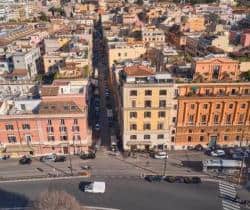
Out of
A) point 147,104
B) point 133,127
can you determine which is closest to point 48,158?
point 133,127

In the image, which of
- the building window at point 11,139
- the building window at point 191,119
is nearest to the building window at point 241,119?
the building window at point 191,119

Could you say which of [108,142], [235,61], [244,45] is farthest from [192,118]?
[244,45]

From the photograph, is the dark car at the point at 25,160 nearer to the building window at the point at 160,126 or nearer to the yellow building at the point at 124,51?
the building window at the point at 160,126

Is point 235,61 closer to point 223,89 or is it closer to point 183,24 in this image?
point 223,89

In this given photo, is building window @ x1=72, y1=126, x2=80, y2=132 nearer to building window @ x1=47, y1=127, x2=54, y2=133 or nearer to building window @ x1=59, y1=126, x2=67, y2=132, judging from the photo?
building window @ x1=59, y1=126, x2=67, y2=132

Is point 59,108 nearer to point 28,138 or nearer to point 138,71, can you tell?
point 28,138

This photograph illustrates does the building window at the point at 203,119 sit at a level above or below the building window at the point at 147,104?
below
